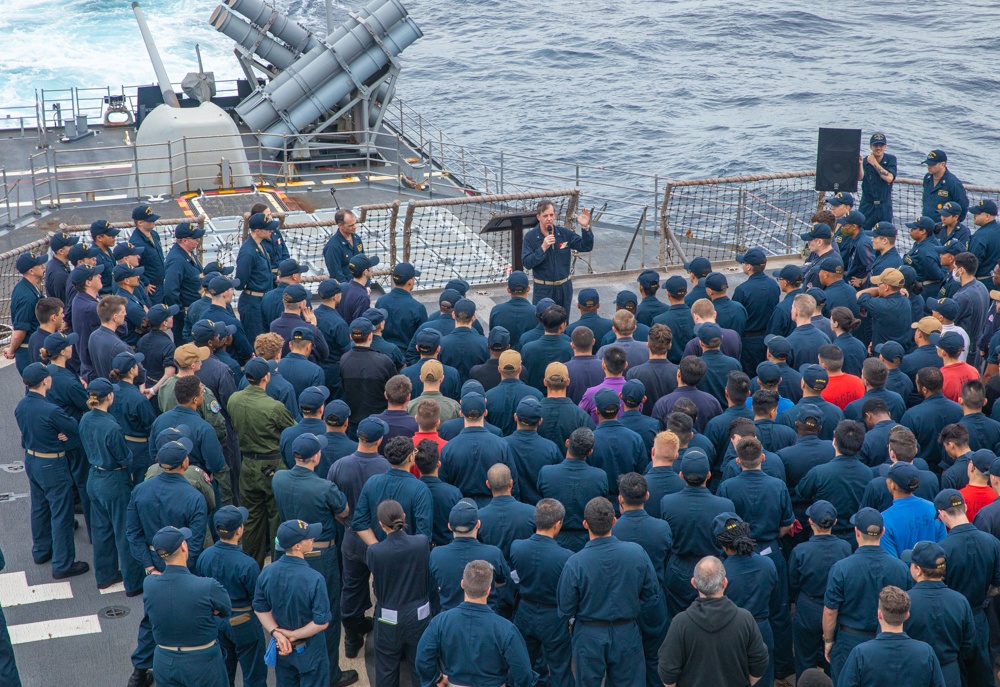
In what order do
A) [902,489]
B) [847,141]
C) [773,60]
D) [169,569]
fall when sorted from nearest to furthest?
[169,569], [902,489], [847,141], [773,60]

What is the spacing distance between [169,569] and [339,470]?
1.65 m

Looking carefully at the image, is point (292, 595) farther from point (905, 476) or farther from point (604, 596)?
point (905, 476)

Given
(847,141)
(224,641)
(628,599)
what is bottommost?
(224,641)

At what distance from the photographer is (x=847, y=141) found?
15414mm

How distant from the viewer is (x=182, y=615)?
7.14m

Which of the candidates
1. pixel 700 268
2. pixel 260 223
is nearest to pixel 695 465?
pixel 700 268

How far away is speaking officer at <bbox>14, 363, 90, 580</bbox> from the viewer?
9461 millimetres

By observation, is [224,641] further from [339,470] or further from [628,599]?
[628,599]

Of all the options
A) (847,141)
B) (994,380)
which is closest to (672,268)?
(847,141)

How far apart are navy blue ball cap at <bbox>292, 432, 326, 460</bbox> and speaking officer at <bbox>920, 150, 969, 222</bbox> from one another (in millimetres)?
10003

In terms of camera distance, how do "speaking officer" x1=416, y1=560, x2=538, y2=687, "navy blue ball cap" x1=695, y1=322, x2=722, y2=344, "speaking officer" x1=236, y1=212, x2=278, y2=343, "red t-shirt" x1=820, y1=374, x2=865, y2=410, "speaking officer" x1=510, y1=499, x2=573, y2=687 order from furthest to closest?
"speaking officer" x1=236, y1=212, x2=278, y2=343, "navy blue ball cap" x1=695, y1=322, x2=722, y2=344, "red t-shirt" x1=820, y1=374, x2=865, y2=410, "speaking officer" x1=510, y1=499, x2=573, y2=687, "speaking officer" x1=416, y1=560, x2=538, y2=687

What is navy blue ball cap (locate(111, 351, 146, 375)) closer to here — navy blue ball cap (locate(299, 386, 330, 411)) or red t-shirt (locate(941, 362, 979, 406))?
navy blue ball cap (locate(299, 386, 330, 411))

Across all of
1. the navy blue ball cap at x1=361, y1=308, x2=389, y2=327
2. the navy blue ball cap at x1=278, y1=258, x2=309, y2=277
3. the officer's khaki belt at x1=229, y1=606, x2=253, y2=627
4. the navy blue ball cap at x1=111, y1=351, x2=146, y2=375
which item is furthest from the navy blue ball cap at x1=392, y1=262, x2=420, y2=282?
the officer's khaki belt at x1=229, y1=606, x2=253, y2=627

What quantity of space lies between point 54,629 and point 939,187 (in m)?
12.1
